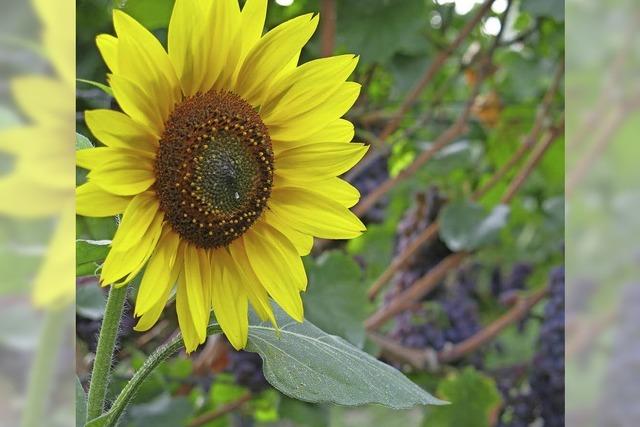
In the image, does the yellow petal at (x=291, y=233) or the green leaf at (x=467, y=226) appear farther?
the green leaf at (x=467, y=226)

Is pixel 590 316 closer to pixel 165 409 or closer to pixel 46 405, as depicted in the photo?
pixel 165 409

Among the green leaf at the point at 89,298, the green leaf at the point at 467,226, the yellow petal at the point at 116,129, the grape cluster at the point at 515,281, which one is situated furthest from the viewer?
the grape cluster at the point at 515,281

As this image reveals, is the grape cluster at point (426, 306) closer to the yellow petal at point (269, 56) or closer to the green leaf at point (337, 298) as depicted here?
the green leaf at point (337, 298)

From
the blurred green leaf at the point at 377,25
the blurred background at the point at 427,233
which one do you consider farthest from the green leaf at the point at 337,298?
the blurred green leaf at the point at 377,25

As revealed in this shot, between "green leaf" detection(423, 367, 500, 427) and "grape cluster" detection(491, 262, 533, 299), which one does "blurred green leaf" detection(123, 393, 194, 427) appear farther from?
"grape cluster" detection(491, 262, 533, 299)

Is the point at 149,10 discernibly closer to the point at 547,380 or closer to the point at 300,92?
the point at 300,92

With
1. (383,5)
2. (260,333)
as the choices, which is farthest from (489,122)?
(260,333)
